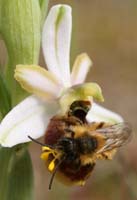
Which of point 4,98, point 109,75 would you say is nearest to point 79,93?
point 4,98

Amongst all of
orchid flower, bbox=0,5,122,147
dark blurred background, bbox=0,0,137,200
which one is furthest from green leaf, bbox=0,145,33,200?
dark blurred background, bbox=0,0,137,200

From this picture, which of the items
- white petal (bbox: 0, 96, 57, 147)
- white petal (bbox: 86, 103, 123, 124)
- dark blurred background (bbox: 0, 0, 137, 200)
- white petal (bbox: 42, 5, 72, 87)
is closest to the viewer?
white petal (bbox: 0, 96, 57, 147)

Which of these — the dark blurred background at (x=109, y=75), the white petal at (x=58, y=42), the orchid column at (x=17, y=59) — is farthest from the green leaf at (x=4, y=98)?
the dark blurred background at (x=109, y=75)

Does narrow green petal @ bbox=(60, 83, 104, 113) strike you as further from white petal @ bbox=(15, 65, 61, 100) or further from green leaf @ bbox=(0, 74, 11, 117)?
green leaf @ bbox=(0, 74, 11, 117)

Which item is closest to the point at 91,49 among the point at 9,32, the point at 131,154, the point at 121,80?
the point at 121,80

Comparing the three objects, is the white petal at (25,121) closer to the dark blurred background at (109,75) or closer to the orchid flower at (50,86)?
the orchid flower at (50,86)

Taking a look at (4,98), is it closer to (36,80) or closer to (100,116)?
(36,80)
